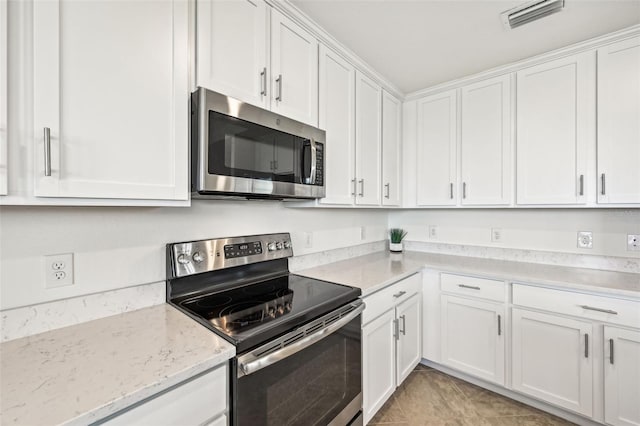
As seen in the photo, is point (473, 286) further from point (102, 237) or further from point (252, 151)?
point (102, 237)

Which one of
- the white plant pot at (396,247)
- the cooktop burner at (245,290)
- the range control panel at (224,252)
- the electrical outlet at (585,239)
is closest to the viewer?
the cooktop burner at (245,290)

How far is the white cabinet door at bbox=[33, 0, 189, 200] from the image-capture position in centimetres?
78

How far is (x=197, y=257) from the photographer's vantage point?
4.36 ft

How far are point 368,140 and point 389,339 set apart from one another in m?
1.41

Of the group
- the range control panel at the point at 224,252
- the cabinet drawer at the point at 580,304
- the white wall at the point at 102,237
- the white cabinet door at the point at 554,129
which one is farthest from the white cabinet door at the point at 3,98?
the white cabinet door at the point at 554,129

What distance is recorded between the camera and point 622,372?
59.7 inches

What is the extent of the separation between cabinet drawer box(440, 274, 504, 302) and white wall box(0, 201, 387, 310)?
1.40 metres

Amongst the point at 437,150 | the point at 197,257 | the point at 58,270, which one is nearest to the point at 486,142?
the point at 437,150

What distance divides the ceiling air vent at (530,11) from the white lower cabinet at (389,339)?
1693mm

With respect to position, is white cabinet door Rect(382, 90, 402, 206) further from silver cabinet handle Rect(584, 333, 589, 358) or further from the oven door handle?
silver cabinet handle Rect(584, 333, 589, 358)

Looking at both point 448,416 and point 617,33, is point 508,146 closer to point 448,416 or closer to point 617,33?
point 617,33

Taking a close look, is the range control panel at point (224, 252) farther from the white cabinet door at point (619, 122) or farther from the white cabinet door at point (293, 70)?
the white cabinet door at point (619, 122)

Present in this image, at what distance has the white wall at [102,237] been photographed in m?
0.93

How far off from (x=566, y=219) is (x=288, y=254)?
2.11 meters
